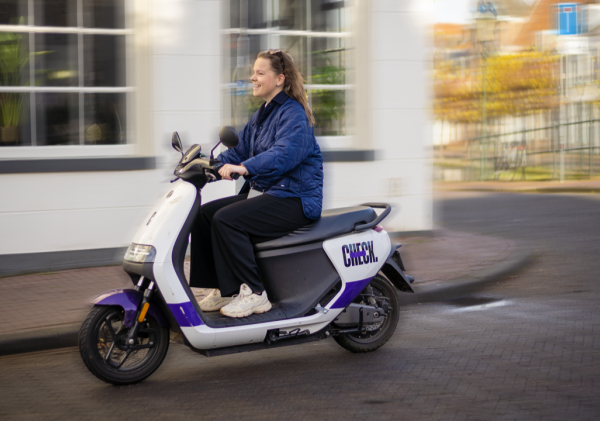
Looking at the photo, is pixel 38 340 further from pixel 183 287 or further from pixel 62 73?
pixel 62 73

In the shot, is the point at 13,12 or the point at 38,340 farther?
the point at 13,12

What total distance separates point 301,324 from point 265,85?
1.44m

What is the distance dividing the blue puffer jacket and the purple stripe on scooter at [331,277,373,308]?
0.48 metres

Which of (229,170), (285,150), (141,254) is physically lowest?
(141,254)

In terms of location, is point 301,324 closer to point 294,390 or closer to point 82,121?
point 294,390

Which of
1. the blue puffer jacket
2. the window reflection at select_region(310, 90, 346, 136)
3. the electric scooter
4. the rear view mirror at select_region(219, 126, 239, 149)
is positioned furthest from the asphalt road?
the window reflection at select_region(310, 90, 346, 136)

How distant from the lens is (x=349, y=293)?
4.89m

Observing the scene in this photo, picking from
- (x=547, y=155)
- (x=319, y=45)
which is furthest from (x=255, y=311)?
(x=547, y=155)

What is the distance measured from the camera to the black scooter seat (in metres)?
4.76

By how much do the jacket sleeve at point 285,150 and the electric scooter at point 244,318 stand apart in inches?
9.3

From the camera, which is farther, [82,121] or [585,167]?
[585,167]

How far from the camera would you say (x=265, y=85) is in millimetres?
4793

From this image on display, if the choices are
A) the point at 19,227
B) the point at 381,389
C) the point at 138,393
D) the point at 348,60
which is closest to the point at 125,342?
the point at 138,393

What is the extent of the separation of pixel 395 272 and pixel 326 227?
0.63 m
